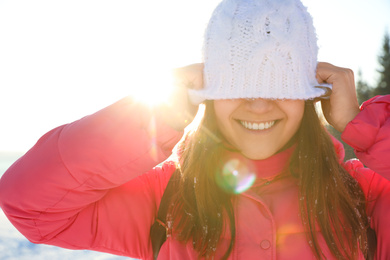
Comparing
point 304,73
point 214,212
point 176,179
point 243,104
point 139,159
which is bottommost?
point 214,212

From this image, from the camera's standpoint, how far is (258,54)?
1609 mm

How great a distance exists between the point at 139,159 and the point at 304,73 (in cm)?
83

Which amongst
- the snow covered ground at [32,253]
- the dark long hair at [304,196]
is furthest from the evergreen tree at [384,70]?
the dark long hair at [304,196]

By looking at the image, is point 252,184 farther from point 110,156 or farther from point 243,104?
point 110,156

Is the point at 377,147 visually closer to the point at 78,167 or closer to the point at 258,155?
the point at 258,155

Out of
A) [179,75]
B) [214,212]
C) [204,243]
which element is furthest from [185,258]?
[179,75]

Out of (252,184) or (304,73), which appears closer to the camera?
(304,73)

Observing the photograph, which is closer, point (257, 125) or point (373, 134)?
point (373, 134)

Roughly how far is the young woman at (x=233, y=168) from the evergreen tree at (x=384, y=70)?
2555 centimetres

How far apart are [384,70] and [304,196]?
27194 mm

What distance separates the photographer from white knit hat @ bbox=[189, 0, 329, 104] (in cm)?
161

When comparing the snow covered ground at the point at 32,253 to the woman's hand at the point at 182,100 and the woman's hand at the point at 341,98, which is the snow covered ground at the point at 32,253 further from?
the woman's hand at the point at 341,98

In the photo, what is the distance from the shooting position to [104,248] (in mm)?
1702

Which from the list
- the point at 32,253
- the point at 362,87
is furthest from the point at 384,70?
the point at 32,253
